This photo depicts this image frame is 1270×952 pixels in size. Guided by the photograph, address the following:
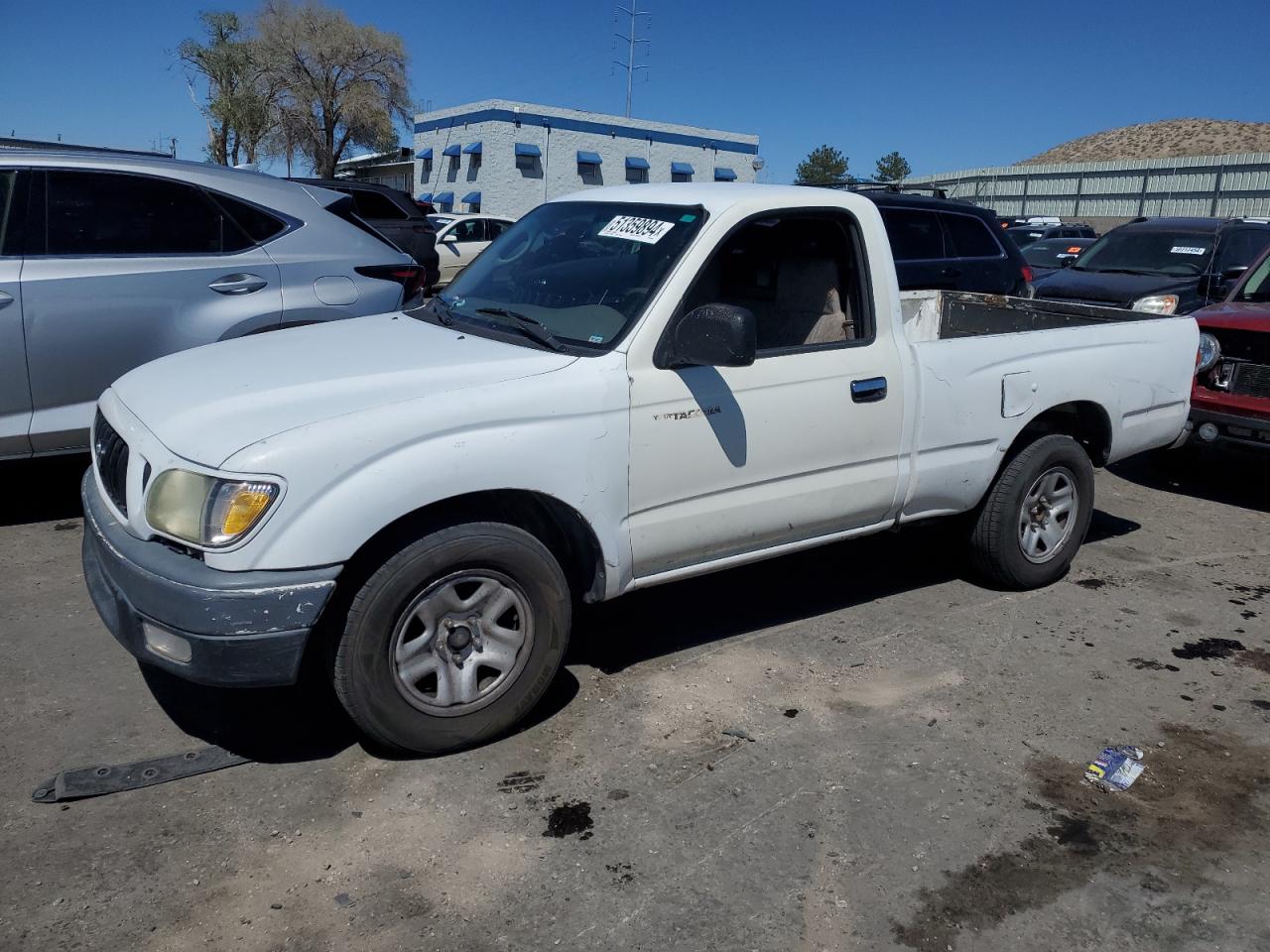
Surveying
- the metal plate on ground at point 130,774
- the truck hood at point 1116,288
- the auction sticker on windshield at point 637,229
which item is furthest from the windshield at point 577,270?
the truck hood at point 1116,288

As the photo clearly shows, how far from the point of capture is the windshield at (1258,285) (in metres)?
7.47

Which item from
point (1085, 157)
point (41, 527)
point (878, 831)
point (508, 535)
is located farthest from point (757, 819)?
point (1085, 157)

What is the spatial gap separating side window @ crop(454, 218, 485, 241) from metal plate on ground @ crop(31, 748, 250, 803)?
54.3 feet

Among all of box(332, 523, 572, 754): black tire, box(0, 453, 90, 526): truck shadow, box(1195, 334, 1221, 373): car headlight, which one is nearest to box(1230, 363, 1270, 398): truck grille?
box(1195, 334, 1221, 373): car headlight

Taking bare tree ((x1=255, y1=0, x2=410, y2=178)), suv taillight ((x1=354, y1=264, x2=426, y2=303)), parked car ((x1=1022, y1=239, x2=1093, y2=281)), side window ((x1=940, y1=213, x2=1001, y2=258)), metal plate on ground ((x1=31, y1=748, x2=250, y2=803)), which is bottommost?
metal plate on ground ((x1=31, y1=748, x2=250, y2=803))

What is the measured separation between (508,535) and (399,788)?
858 millimetres

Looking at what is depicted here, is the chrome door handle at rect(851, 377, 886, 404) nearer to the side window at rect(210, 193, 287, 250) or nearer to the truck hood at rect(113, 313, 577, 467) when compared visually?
the truck hood at rect(113, 313, 577, 467)

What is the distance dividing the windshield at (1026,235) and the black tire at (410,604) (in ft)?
79.7

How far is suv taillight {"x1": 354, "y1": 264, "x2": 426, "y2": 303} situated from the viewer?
6219 millimetres

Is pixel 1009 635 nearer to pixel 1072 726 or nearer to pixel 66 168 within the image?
pixel 1072 726

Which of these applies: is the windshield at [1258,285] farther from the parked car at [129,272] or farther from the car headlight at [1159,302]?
the parked car at [129,272]

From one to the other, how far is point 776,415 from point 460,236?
16307 millimetres

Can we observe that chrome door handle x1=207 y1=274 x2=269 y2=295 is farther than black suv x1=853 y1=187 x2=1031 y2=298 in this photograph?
No

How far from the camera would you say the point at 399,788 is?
3291 mm
